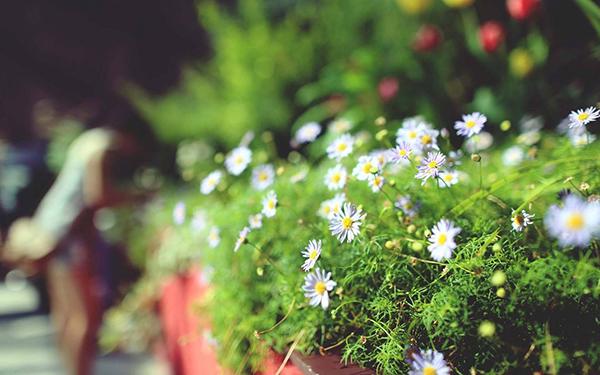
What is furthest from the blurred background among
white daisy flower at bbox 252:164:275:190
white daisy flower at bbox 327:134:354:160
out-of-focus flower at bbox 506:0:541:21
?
white daisy flower at bbox 327:134:354:160

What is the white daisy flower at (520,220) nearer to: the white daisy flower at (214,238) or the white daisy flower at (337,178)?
the white daisy flower at (337,178)

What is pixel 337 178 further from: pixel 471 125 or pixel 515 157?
pixel 515 157

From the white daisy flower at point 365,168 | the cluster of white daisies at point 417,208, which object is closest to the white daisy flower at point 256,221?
the cluster of white daisies at point 417,208

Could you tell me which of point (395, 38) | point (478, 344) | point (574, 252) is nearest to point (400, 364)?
point (478, 344)

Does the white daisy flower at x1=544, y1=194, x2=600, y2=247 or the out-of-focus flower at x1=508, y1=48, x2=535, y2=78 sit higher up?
the out-of-focus flower at x1=508, y1=48, x2=535, y2=78

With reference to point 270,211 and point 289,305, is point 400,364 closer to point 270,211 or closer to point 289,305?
point 289,305

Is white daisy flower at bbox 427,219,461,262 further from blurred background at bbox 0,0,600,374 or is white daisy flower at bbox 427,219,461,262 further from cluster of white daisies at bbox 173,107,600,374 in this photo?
blurred background at bbox 0,0,600,374

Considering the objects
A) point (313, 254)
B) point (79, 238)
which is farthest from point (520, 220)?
point (79, 238)
